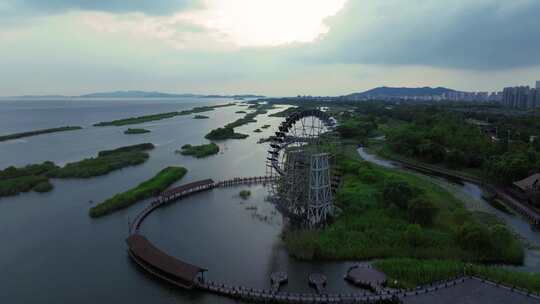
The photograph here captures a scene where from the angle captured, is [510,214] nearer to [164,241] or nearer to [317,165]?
[317,165]

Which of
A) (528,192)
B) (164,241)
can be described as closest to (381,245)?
(164,241)

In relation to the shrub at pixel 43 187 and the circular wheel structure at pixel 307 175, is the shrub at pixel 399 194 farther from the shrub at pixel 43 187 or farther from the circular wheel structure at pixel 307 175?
the shrub at pixel 43 187

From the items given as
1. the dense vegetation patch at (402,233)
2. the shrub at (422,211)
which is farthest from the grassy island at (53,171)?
the shrub at (422,211)

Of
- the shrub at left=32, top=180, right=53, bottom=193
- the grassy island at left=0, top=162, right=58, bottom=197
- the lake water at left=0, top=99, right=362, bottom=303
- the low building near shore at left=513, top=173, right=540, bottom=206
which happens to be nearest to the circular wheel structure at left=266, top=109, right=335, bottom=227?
the lake water at left=0, top=99, right=362, bottom=303

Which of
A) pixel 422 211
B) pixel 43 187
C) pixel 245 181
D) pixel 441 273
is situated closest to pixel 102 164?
pixel 43 187

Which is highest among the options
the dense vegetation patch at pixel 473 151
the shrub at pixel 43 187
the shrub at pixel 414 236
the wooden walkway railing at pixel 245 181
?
the dense vegetation patch at pixel 473 151

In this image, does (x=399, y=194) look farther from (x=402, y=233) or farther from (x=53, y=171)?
(x=53, y=171)
